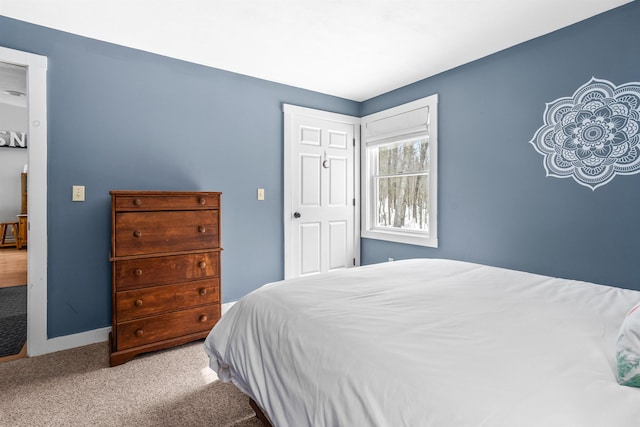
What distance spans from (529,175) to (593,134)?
491 millimetres

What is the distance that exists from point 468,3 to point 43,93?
3.10 m

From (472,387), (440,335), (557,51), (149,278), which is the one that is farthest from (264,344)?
(557,51)

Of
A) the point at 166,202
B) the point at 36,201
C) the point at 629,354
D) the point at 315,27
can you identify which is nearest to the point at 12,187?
the point at 36,201

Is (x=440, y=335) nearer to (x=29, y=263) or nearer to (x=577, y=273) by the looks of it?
(x=577, y=273)

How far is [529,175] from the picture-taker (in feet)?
8.92

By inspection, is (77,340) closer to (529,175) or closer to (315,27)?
(315,27)

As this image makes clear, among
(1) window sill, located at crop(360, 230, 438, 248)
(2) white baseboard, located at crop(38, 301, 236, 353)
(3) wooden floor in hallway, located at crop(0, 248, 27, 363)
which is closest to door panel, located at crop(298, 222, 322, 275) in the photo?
(1) window sill, located at crop(360, 230, 438, 248)

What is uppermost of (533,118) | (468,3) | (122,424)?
(468,3)

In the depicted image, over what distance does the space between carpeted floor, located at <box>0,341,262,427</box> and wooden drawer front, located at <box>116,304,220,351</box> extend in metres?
0.14

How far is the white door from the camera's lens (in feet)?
12.3

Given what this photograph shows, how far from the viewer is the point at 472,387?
0.79 m

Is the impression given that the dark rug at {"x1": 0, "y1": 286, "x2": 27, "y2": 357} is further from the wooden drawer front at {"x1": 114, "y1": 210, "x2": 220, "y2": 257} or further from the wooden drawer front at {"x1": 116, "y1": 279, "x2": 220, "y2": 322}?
the wooden drawer front at {"x1": 114, "y1": 210, "x2": 220, "y2": 257}

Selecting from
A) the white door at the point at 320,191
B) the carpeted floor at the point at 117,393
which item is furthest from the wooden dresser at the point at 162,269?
the white door at the point at 320,191

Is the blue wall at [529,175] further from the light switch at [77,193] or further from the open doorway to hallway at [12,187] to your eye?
the open doorway to hallway at [12,187]
